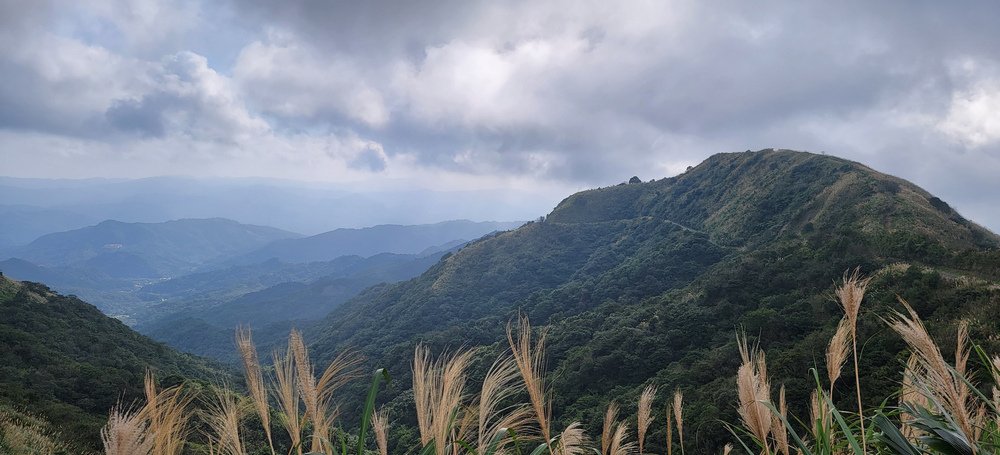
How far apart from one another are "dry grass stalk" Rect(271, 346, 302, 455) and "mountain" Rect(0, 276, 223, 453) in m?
10.9

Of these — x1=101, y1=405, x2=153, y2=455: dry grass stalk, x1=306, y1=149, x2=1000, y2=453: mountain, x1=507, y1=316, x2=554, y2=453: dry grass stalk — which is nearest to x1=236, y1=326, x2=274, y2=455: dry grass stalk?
x1=101, y1=405, x2=153, y2=455: dry grass stalk

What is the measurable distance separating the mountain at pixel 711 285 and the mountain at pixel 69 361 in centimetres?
1725

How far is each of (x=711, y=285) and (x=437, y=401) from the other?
120ft

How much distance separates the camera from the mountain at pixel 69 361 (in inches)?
701

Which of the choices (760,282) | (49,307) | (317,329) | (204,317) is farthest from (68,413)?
(204,317)

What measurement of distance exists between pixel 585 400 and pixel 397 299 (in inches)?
2603

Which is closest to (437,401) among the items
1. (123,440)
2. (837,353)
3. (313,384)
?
(313,384)

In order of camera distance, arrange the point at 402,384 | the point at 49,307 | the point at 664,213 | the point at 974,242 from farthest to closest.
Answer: the point at 664,213 < the point at 402,384 < the point at 49,307 < the point at 974,242

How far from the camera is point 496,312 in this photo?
6694cm

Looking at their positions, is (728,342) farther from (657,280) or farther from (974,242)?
(657,280)

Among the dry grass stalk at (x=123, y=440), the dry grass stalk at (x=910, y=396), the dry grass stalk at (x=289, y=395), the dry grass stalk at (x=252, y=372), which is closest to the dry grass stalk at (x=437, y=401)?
the dry grass stalk at (x=289, y=395)

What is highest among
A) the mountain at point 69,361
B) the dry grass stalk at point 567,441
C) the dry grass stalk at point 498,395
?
the dry grass stalk at point 498,395

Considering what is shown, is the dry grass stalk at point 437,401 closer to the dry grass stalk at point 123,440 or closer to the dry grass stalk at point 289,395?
the dry grass stalk at point 289,395

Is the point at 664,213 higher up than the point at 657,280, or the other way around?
the point at 664,213
